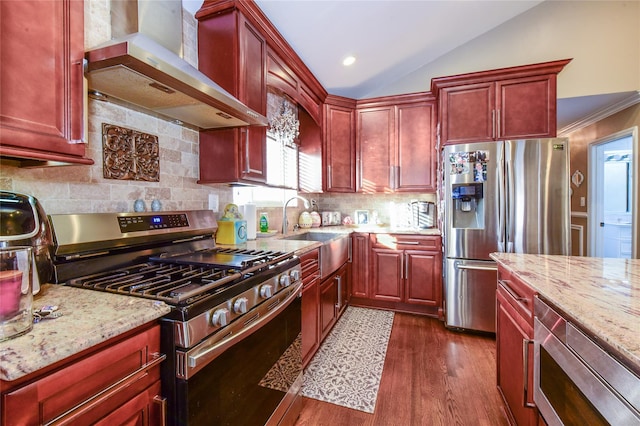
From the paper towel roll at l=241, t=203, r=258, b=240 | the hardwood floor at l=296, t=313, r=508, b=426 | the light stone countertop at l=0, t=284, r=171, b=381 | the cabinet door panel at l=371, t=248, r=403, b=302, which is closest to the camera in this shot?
the light stone countertop at l=0, t=284, r=171, b=381

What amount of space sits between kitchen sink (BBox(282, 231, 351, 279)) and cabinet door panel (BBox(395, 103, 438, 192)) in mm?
1032

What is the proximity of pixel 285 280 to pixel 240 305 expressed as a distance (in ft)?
1.32

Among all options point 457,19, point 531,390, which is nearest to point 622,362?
point 531,390

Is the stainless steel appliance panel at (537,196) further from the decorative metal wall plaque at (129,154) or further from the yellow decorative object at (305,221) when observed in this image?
the decorative metal wall plaque at (129,154)

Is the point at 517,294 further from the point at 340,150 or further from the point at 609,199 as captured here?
the point at 609,199

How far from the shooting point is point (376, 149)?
351 cm

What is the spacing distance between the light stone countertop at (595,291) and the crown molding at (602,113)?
9.55 feet

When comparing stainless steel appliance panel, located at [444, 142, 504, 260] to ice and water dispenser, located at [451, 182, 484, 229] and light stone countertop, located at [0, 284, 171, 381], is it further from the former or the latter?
light stone countertop, located at [0, 284, 171, 381]

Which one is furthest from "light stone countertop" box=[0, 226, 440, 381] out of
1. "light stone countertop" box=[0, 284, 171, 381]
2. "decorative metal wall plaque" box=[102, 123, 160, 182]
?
"decorative metal wall plaque" box=[102, 123, 160, 182]

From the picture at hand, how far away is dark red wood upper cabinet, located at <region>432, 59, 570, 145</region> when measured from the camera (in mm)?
2691

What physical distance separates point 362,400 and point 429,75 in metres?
3.48

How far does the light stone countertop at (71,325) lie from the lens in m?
0.55

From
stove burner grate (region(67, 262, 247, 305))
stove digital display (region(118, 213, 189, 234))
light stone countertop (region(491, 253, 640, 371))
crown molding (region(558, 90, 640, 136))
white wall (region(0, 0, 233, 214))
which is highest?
crown molding (region(558, 90, 640, 136))

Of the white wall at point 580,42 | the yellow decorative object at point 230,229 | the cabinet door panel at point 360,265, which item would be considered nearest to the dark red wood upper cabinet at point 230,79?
the yellow decorative object at point 230,229
